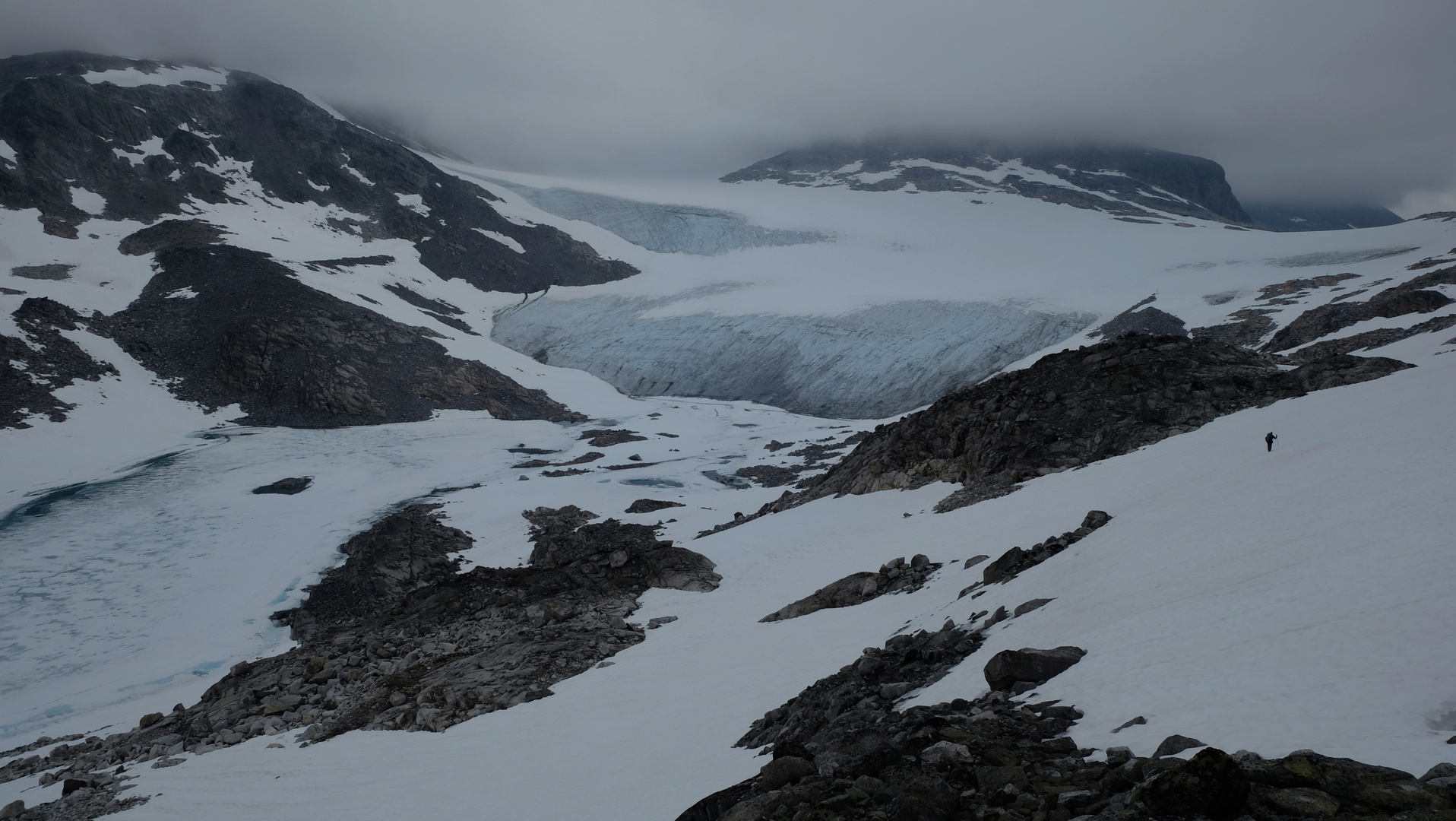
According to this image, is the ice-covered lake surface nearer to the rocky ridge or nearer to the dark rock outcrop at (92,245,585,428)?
the dark rock outcrop at (92,245,585,428)

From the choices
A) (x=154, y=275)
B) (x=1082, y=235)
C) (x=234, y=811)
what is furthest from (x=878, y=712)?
(x=1082, y=235)

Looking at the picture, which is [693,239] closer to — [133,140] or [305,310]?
[305,310]

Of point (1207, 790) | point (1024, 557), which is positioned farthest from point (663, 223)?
point (1207, 790)

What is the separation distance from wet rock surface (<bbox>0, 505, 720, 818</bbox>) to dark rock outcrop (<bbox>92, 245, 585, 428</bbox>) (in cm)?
2980

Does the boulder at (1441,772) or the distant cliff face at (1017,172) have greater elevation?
the distant cliff face at (1017,172)

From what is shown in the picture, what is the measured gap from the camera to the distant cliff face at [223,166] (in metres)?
76.9

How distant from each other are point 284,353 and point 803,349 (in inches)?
1670

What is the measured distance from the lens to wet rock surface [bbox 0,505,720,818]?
15688 millimetres

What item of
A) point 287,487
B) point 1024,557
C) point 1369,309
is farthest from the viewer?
→ point 287,487

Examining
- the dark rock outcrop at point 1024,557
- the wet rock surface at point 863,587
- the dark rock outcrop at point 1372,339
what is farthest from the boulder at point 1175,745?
the dark rock outcrop at point 1372,339

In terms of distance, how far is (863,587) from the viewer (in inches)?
677

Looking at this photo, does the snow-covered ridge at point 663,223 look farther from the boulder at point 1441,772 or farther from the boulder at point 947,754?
the boulder at point 1441,772

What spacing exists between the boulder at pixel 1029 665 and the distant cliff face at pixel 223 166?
86.5 m

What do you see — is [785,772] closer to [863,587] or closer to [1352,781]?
[1352,781]
